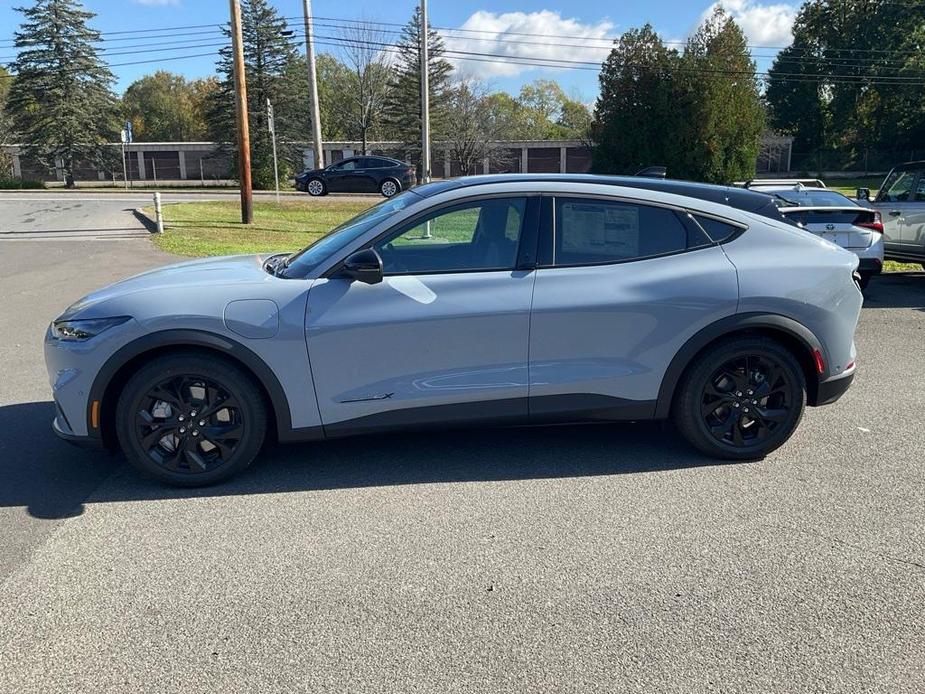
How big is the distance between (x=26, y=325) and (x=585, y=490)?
7.00 metres

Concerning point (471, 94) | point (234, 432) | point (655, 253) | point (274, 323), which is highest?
point (471, 94)

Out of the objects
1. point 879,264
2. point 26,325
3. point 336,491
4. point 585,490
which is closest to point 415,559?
point 336,491

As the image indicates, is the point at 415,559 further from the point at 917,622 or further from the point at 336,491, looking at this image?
the point at 917,622

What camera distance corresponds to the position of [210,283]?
4223 millimetres

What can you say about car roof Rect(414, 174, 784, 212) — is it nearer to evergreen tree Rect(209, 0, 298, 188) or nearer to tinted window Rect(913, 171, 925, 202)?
tinted window Rect(913, 171, 925, 202)

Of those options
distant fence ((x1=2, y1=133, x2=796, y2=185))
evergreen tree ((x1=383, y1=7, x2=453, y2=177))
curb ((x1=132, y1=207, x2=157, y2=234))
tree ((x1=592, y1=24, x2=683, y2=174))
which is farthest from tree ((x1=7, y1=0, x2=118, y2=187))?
tree ((x1=592, y1=24, x2=683, y2=174))

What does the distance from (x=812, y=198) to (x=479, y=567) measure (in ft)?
29.3

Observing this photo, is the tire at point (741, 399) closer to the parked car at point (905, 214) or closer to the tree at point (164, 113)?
the parked car at point (905, 214)

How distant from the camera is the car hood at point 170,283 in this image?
162 inches

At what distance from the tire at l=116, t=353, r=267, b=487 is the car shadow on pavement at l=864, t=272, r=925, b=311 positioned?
849 centimetres

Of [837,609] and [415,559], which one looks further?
[415,559]

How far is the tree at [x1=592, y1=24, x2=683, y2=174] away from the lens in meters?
25.9

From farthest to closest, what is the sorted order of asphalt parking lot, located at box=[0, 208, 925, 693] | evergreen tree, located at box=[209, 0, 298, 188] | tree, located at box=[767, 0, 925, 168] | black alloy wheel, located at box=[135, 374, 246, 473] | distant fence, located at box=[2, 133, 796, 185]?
tree, located at box=[767, 0, 925, 168] < distant fence, located at box=[2, 133, 796, 185] < evergreen tree, located at box=[209, 0, 298, 188] < black alloy wheel, located at box=[135, 374, 246, 473] < asphalt parking lot, located at box=[0, 208, 925, 693]

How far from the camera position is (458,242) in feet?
14.4
